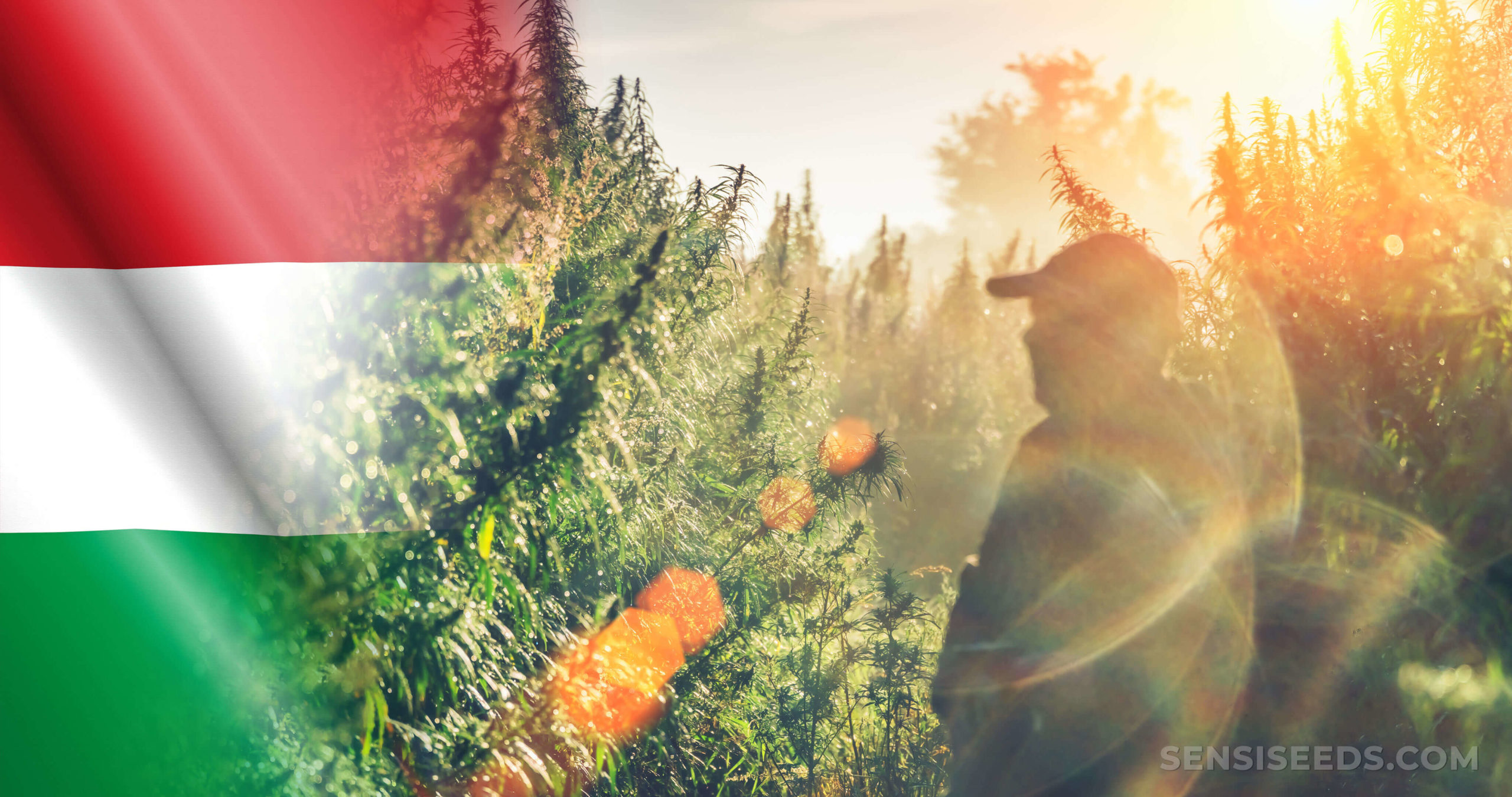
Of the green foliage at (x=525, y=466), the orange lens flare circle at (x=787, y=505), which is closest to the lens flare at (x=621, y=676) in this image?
the green foliage at (x=525, y=466)

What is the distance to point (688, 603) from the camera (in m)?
4.88

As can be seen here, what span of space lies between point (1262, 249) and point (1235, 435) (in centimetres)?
74

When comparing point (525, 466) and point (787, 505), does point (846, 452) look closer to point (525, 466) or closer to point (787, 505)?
point (787, 505)

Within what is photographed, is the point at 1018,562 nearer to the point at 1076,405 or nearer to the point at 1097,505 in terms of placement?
the point at 1097,505

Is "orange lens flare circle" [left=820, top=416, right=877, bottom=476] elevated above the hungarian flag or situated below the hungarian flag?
below

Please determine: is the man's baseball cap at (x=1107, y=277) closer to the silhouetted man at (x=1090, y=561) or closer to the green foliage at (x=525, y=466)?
the silhouetted man at (x=1090, y=561)

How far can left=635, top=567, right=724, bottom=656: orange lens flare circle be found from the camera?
470 cm

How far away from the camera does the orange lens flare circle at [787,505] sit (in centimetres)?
523

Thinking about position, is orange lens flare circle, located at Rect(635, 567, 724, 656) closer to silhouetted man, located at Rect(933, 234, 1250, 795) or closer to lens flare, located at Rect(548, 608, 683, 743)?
lens flare, located at Rect(548, 608, 683, 743)

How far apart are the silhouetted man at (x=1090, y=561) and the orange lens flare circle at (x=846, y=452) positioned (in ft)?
10.6

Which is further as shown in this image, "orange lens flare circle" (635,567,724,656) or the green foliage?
"orange lens flare circle" (635,567,724,656)

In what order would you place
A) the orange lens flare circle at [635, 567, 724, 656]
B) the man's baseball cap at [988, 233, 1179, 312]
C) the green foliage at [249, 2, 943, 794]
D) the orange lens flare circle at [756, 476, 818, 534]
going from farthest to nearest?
the orange lens flare circle at [756, 476, 818, 534]
the orange lens flare circle at [635, 567, 724, 656]
the green foliage at [249, 2, 943, 794]
the man's baseball cap at [988, 233, 1179, 312]

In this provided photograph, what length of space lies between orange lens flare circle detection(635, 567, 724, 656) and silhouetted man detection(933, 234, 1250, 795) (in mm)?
3052

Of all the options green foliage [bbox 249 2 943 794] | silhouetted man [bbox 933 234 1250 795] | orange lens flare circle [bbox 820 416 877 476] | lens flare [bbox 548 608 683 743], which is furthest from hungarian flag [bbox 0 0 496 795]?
orange lens flare circle [bbox 820 416 877 476]
